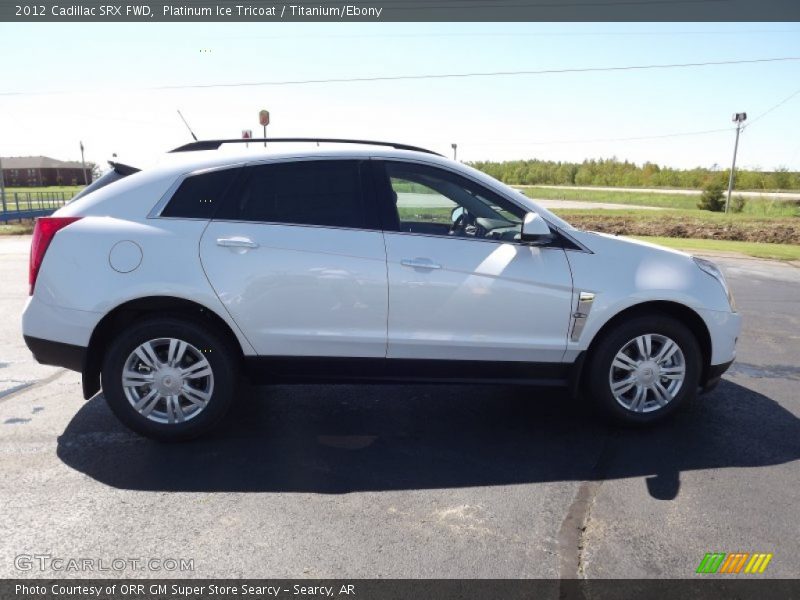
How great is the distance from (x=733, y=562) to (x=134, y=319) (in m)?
3.59

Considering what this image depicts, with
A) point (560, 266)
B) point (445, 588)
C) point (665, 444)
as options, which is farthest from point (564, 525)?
point (560, 266)

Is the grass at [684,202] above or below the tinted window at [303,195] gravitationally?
below

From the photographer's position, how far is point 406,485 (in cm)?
350

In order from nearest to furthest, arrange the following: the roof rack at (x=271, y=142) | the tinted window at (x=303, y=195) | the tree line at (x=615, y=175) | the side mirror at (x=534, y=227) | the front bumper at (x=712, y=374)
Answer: the side mirror at (x=534, y=227) < the tinted window at (x=303, y=195) < the front bumper at (x=712, y=374) < the roof rack at (x=271, y=142) < the tree line at (x=615, y=175)

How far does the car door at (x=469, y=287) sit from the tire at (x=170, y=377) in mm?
1125

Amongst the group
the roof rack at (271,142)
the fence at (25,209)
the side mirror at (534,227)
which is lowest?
the fence at (25,209)

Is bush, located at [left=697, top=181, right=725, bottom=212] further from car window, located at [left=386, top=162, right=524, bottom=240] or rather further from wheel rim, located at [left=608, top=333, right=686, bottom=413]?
car window, located at [left=386, top=162, right=524, bottom=240]

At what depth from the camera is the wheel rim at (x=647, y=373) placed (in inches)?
165

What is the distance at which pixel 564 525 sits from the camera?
3102 mm

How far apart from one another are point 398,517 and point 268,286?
1610 millimetres

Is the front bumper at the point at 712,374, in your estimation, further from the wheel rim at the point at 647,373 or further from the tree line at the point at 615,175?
the tree line at the point at 615,175

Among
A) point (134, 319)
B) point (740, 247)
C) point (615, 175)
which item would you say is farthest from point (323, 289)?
point (615, 175)

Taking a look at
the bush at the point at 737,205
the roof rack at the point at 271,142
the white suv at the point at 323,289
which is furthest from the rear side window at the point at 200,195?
the bush at the point at 737,205

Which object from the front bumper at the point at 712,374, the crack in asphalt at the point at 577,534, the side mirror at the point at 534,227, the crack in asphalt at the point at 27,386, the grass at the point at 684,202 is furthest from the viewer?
the grass at the point at 684,202
